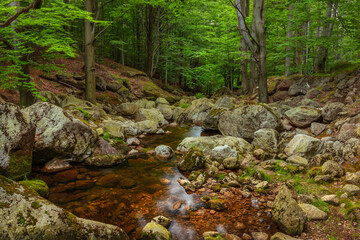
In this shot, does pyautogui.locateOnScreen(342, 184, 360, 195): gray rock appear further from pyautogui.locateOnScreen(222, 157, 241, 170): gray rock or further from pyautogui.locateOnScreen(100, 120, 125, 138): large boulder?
pyautogui.locateOnScreen(100, 120, 125, 138): large boulder

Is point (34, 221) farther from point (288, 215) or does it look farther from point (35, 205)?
point (288, 215)

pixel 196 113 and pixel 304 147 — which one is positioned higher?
pixel 304 147

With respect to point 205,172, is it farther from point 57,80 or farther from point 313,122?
point 57,80

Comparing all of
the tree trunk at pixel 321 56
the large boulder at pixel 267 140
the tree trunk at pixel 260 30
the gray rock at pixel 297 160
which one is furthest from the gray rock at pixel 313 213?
the tree trunk at pixel 321 56

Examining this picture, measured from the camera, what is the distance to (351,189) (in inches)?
139

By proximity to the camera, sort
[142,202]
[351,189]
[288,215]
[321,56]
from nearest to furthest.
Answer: [288,215] < [351,189] < [142,202] < [321,56]

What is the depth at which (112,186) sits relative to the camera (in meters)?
4.79

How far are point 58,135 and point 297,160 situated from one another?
21.0 feet

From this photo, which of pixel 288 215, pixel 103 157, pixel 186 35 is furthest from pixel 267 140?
pixel 186 35

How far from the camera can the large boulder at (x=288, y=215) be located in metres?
3.02

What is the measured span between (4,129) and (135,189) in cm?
296

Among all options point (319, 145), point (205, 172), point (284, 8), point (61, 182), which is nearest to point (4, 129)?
point (61, 182)

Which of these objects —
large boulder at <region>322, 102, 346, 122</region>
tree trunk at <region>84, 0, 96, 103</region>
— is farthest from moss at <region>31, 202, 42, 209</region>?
tree trunk at <region>84, 0, 96, 103</region>

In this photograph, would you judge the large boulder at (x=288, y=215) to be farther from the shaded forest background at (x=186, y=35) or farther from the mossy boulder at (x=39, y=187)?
the shaded forest background at (x=186, y=35)
